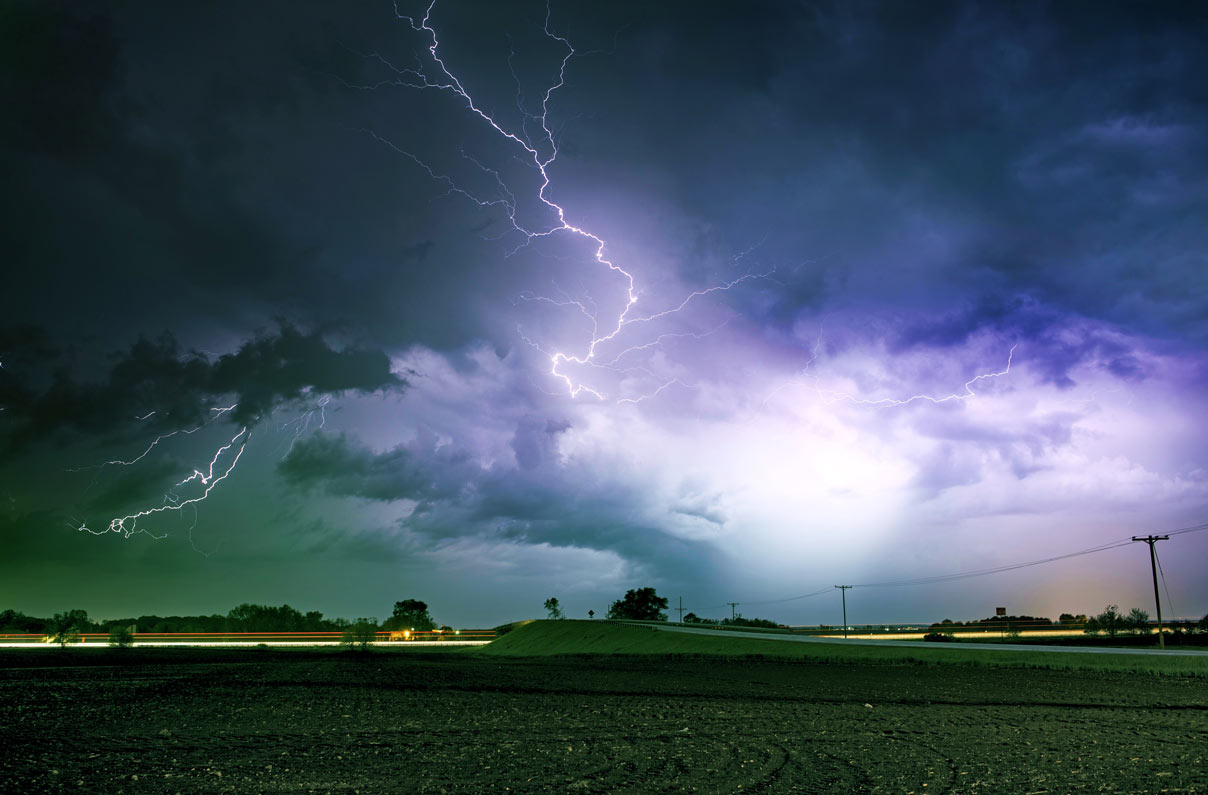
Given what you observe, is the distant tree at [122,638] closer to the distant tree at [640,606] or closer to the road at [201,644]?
the road at [201,644]

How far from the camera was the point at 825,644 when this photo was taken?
43.0m

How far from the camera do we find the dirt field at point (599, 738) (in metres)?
7.70

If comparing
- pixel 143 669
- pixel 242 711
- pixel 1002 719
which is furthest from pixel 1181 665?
pixel 143 669

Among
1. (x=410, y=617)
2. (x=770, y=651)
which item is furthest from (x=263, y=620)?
(x=770, y=651)

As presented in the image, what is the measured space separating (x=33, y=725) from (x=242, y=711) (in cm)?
324

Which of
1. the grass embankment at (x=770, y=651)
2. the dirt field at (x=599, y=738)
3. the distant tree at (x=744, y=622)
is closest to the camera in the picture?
the dirt field at (x=599, y=738)

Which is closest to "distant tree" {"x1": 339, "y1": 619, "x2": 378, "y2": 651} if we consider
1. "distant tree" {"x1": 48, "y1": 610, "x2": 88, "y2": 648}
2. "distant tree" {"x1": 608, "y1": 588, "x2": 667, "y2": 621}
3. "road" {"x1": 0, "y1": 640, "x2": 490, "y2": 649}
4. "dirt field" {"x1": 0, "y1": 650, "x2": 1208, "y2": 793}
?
"road" {"x1": 0, "y1": 640, "x2": 490, "y2": 649}

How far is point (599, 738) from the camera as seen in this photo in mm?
10508

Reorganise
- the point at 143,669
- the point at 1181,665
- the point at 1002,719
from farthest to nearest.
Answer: the point at 143,669, the point at 1181,665, the point at 1002,719

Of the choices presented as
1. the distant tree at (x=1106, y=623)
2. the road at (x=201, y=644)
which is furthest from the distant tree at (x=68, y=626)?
the distant tree at (x=1106, y=623)

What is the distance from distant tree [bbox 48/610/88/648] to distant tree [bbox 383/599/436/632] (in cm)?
5339

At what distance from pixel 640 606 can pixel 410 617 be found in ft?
163

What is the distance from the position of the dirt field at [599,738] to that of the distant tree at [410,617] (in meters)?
115

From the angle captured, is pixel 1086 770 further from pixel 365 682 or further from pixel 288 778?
pixel 365 682
